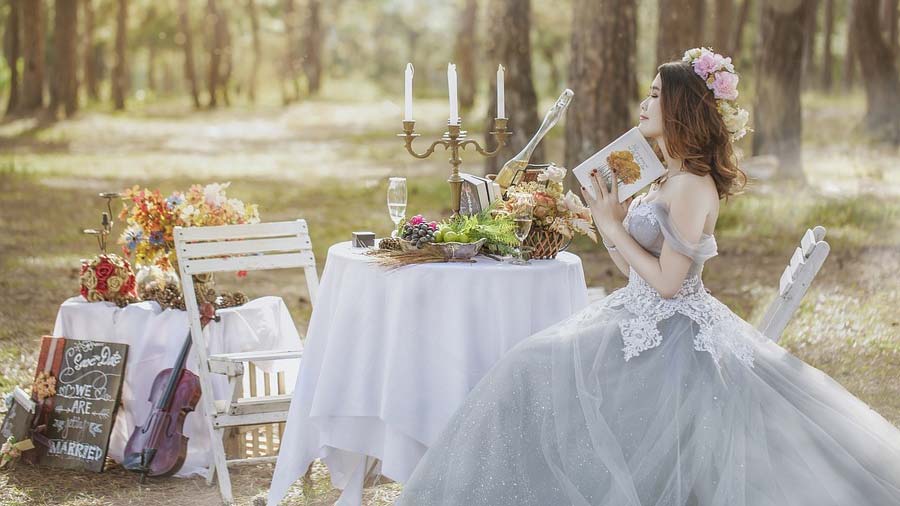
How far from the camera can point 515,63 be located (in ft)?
45.4

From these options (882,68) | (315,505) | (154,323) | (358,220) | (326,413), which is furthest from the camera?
(882,68)

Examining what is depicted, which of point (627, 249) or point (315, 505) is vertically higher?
point (627, 249)

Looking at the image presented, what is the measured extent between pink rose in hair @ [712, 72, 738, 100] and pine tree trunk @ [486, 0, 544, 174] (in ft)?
30.7

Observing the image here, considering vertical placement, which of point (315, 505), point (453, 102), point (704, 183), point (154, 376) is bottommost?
point (315, 505)

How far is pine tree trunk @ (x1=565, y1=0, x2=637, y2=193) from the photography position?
11875 millimetres

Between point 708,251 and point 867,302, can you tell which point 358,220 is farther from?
point 708,251

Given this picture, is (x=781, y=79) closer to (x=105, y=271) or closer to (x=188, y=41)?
(x=105, y=271)

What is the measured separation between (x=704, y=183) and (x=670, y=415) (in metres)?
0.94

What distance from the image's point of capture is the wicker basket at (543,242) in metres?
4.65

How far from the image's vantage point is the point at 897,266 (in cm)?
1071

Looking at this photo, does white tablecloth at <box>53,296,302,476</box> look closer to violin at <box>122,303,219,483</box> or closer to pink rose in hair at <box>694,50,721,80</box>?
violin at <box>122,303,219,483</box>

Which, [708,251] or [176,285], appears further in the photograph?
[176,285]

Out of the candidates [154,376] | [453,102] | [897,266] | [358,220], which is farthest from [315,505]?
[358,220]

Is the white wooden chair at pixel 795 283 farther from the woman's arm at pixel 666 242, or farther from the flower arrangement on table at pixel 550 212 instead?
the flower arrangement on table at pixel 550 212
